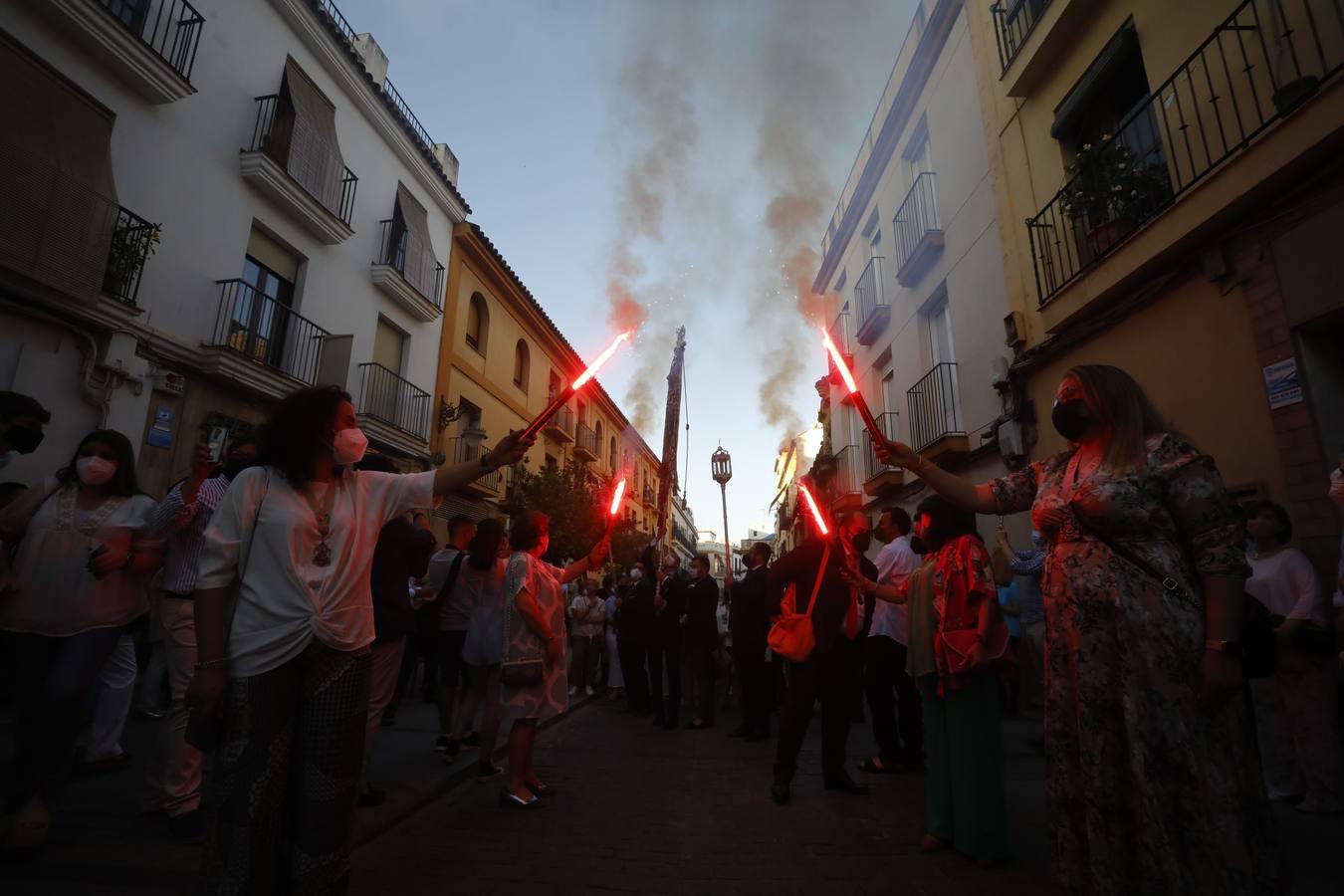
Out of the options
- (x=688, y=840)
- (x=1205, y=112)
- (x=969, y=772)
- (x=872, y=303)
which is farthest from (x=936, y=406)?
(x=688, y=840)

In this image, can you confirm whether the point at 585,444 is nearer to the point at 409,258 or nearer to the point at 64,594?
the point at 409,258

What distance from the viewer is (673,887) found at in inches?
118

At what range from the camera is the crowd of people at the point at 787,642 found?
1.97m

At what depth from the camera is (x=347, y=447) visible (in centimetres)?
233

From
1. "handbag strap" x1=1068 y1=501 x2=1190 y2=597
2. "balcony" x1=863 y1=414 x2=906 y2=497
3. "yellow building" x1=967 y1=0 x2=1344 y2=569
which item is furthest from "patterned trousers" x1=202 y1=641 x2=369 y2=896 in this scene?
"balcony" x1=863 y1=414 x2=906 y2=497

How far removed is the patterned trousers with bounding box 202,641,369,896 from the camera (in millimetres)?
1945

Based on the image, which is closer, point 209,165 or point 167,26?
point 167,26

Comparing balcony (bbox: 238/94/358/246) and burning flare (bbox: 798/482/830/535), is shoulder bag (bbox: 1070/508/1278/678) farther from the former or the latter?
balcony (bbox: 238/94/358/246)

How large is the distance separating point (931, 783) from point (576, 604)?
685 centimetres

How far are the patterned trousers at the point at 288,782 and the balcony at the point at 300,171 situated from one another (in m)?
11.7

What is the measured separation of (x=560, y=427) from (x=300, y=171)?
1190 cm

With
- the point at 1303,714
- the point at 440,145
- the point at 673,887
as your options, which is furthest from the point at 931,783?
the point at 440,145

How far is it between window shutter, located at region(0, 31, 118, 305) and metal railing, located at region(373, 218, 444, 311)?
6099 millimetres

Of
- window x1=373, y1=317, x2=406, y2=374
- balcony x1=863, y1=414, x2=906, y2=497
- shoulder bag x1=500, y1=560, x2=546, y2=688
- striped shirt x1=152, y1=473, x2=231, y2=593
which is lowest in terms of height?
shoulder bag x1=500, y1=560, x2=546, y2=688
